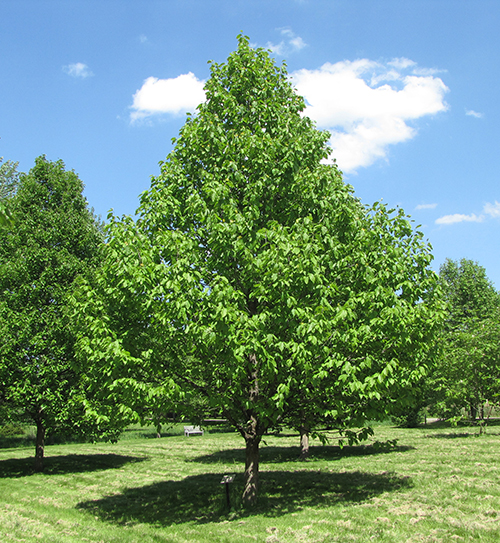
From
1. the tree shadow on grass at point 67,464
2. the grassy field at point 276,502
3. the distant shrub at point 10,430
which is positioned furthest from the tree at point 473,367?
the distant shrub at point 10,430

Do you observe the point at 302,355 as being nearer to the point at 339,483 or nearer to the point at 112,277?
the point at 112,277

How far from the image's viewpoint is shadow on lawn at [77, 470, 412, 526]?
11.1 meters

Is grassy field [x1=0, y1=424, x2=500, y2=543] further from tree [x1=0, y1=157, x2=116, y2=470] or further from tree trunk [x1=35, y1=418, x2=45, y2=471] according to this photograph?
tree [x1=0, y1=157, x2=116, y2=470]

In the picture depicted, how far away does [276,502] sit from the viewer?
11727 mm

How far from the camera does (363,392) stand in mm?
8703

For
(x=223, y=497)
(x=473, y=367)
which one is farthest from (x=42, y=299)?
(x=473, y=367)

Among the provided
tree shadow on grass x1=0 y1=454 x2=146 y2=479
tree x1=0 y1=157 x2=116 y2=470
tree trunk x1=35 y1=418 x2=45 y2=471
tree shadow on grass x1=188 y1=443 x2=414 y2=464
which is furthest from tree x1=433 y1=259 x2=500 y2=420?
tree trunk x1=35 y1=418 x2=45 y2=471

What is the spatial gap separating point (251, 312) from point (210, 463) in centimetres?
1462

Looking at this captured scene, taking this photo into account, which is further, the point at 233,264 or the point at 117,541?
the point at 233,264

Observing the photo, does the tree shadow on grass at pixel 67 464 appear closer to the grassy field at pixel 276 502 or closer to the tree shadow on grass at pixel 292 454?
the grassy field at pixel 276 502

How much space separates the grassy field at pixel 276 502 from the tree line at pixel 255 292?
1.87 metres

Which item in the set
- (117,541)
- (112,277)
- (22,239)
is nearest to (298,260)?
(112,277)

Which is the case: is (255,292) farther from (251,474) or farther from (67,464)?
(67,464)

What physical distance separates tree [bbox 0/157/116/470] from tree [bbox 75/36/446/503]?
923cm
